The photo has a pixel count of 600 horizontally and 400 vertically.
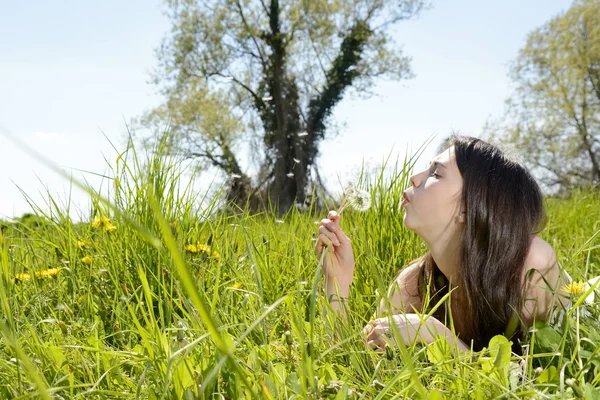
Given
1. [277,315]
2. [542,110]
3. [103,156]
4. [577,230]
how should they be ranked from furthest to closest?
1. [542,110]
2. [577,230]
3. [103,156]
4. [277,315]

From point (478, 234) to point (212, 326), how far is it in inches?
64.0

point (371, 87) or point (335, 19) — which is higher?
point (335, 19)

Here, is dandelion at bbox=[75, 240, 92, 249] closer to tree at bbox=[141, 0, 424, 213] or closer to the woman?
the woman

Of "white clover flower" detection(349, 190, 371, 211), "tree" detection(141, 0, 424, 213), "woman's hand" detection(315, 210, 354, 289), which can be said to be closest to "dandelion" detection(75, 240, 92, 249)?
"woman's hand" detection(315, 210, 354, 289)

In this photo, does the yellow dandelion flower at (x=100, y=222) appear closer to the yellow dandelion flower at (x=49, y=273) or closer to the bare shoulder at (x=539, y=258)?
the yellow dandelion flower at (x=49, y=273)

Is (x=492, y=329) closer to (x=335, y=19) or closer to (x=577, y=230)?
(x=577, y=230)

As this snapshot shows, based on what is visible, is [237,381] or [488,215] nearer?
[237,381]

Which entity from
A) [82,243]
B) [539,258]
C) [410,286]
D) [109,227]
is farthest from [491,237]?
[82,243]

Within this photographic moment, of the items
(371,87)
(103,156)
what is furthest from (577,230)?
(371,87)

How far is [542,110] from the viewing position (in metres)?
18.9

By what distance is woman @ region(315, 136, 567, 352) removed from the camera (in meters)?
1.84

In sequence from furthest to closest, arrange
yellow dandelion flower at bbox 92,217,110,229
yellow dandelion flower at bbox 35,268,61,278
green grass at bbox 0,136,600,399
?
yellow dandelion flower at bbox 92,217,110,229
yellow dandelion flower at bbox 35,268,61,278
green grass at bbox 0,136,600,399

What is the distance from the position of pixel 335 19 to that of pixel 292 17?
53.4 inches

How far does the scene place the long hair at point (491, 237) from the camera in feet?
6.06
